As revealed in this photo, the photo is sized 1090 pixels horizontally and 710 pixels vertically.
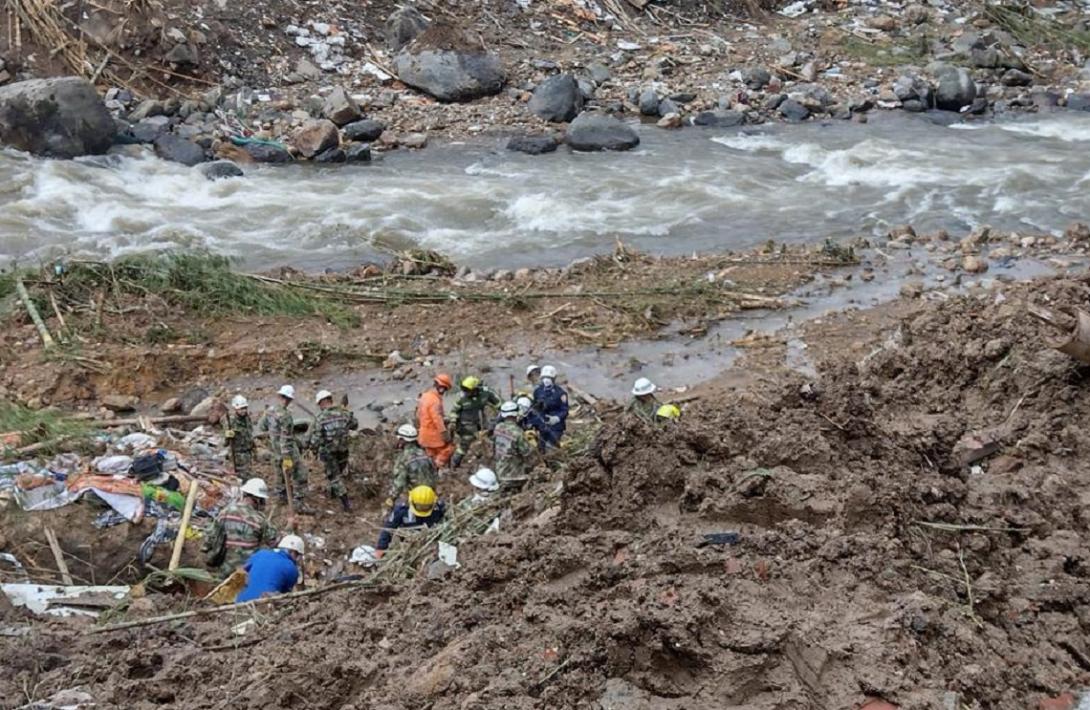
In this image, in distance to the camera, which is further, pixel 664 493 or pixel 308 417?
pixel 308 417

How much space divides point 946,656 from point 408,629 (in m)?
2.42

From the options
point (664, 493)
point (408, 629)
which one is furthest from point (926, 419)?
point (408, 629)

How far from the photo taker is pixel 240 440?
30.1 ft

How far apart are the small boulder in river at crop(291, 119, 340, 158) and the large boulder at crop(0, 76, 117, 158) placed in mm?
2865

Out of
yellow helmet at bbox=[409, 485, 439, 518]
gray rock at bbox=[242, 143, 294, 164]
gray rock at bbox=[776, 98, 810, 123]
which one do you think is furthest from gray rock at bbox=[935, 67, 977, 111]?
yellow helmet at bbox=[409, 485, 439, 518]

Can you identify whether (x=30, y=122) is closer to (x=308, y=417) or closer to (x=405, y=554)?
(x=308, y=417)

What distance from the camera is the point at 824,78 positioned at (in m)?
20.6

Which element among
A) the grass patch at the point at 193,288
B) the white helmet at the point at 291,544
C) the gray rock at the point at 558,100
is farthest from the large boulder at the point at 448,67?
the white helmet at the point at 291,544

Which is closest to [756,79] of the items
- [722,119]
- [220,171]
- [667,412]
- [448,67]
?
[722,119]

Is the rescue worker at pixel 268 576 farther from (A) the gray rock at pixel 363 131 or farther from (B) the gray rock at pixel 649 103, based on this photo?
(B) the gray rock at pixel 649 103

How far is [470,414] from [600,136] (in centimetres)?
958

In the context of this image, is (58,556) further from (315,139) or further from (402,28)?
(402,28)

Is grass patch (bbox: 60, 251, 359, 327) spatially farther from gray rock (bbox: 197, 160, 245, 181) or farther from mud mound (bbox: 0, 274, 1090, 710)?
mud mound (bbox: 0, 274, 1090, 710)

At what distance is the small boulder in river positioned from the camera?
56.8ft
